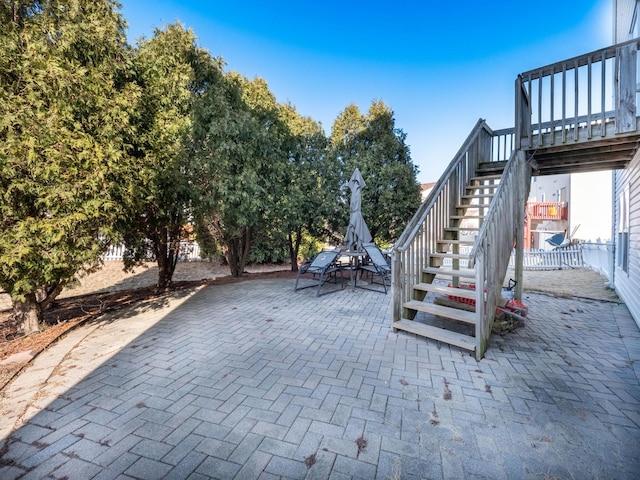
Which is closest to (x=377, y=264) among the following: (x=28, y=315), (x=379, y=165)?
(x=379, y=165)

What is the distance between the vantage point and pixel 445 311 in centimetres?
370

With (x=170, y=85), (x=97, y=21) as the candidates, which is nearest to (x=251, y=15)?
(x=170, y=85)

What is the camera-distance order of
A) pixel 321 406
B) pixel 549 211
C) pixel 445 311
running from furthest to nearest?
pixel 549 211 < pixel 445 311 < pixel 321 406

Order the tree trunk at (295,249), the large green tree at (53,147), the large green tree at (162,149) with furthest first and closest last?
1. the tree trunk at (295,249)
2. the large green tree at (162,149)
3. the large green tree at (53,147)

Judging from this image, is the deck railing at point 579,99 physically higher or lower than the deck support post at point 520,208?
higher

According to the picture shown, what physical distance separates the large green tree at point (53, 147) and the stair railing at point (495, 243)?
4490mm

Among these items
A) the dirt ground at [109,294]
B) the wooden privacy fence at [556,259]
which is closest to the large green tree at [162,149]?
→ the dirt ground at [109,294]

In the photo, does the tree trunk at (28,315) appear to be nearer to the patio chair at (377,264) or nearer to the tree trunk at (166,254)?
the tree trunk at (166,254)

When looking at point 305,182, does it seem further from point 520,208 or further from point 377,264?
point 520,208

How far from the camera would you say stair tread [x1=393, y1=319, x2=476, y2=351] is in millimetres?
3258

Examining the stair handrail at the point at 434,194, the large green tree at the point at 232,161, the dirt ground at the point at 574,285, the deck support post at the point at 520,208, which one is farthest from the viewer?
the dirt ground at the point at 574,285

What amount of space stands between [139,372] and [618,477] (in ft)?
12.3

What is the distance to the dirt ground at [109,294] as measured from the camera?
346 centimetres

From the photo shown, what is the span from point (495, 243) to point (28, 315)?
20.8ft
